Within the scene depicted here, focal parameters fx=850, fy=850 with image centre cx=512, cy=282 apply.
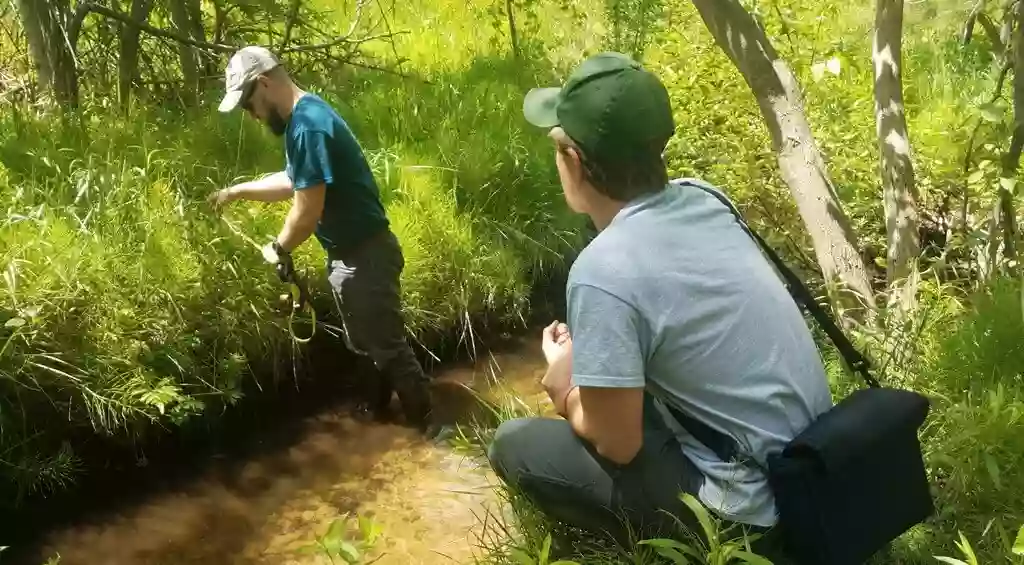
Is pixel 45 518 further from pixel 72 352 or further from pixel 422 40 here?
pixel 422 40

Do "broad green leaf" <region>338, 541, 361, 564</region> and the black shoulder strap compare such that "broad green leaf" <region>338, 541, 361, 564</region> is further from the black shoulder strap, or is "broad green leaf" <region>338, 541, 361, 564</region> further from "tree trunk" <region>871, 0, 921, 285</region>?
"tree trunk" <region>871, 0, 921, 285</region>

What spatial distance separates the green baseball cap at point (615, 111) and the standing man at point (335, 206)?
4.62ft

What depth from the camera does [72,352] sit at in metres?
3.03

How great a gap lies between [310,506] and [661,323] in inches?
Result: 77.5

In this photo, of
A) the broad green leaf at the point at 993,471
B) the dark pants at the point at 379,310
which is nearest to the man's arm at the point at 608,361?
the broad green leaf at the point at 993,471

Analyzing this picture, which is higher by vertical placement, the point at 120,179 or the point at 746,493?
the point at 120,179

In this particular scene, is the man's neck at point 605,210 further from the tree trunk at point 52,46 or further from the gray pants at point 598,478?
the tree trunk at point 52,46

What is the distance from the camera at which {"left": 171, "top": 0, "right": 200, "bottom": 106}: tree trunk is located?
4.71 m

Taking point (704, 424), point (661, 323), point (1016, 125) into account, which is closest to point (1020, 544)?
point (704, 424)

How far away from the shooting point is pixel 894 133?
307cm

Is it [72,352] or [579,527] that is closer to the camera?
[579,527]

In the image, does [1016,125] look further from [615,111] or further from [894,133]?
[615,111]

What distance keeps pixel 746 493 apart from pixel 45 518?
2.53m

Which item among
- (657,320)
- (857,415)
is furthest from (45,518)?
(857,415)
